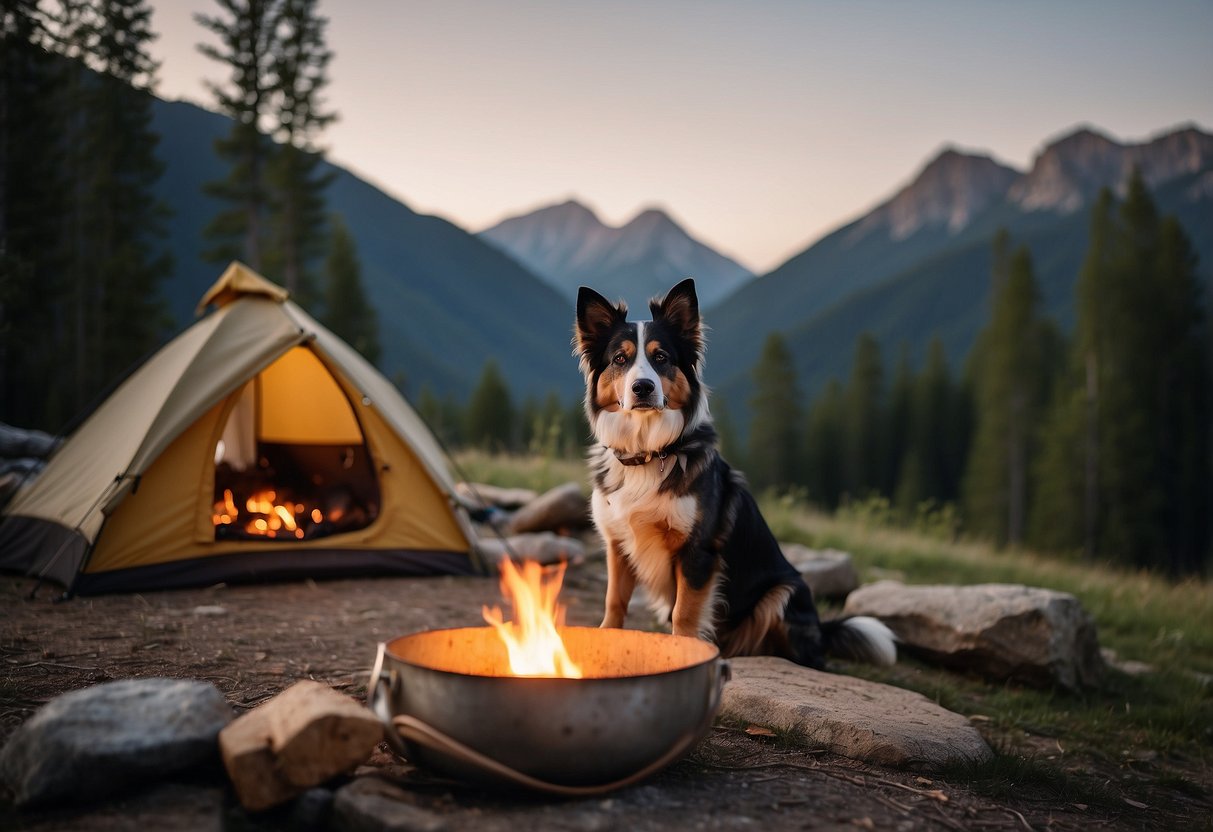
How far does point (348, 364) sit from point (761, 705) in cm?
488

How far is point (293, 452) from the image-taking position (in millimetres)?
8977

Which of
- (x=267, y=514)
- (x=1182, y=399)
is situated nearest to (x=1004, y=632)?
(x=267, y=514)

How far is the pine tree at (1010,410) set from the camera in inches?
1585

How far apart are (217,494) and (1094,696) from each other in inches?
304

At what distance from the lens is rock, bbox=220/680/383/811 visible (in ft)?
7.93

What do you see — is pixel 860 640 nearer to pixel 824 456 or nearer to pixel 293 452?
pixel 293 452

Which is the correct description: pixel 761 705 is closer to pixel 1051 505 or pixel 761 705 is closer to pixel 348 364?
pixel 348 364

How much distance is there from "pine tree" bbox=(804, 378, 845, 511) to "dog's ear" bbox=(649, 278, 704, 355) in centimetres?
5275

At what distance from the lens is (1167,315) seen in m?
36.8

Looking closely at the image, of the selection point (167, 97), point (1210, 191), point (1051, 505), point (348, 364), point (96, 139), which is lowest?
point (1051, 505)

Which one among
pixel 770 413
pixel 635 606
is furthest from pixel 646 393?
pixel 770 413

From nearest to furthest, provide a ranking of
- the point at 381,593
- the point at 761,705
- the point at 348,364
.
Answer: the point at 761,705 → the point at 381,593 → the point at 348,364

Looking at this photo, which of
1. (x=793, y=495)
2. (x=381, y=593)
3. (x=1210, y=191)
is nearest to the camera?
(x=381, y=593)

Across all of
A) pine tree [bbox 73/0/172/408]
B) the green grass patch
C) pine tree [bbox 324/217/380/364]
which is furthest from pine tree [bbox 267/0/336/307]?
the green grass patch
